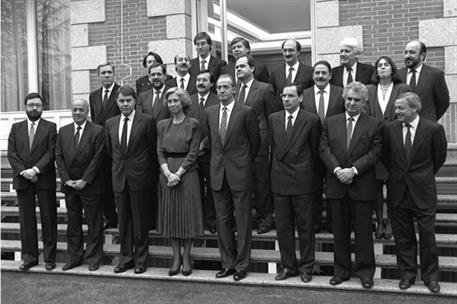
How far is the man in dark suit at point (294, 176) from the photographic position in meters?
5.46

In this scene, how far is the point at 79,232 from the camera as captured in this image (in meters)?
6.36

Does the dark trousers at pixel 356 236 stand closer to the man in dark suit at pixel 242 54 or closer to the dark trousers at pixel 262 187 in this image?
the dark trousers at pixel 262 187

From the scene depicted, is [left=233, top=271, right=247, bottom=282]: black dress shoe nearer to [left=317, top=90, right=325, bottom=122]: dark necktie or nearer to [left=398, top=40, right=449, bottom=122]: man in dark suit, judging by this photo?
[left=317, top=90, right=325, bottom=122]: dark necktie

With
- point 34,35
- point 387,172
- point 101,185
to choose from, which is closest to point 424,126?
point 387,172

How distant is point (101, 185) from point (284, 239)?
88.8 inches

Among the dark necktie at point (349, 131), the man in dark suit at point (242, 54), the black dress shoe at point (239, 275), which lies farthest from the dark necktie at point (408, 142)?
the man in dark suit at point (242, 54)

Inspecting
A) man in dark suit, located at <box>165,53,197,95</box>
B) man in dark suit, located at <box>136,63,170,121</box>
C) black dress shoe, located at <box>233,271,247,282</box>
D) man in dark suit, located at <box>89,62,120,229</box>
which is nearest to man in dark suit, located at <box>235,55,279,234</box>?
black dress shoe, located at <box>233,271,247,282</box>

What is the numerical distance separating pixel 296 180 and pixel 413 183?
113 cm

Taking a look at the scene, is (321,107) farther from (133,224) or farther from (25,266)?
(25,266)

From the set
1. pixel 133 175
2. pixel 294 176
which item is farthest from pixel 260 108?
pixel 133 175

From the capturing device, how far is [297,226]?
5.57 m

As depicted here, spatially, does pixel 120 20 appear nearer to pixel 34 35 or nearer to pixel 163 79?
pixel 34 35

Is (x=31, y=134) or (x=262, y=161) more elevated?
(x=31, y=134)

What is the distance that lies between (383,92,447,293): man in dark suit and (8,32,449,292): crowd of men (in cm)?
1
